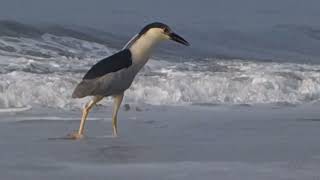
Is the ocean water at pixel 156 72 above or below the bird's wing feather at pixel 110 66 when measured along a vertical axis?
below

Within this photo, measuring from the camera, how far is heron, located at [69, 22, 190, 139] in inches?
358

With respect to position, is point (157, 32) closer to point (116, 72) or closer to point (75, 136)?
point (116, 72)

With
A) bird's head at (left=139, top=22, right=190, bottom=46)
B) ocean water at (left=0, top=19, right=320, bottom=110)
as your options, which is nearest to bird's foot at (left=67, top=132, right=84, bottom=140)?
bird's head at (left=139, top=22, right=190, bottom=46)

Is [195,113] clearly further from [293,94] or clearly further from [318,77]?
[318,77]

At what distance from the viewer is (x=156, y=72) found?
14195 mm

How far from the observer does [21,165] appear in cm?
694

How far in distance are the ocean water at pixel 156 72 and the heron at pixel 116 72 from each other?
200cm

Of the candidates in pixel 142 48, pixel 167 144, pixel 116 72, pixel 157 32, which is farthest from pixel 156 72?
pixel 167 144

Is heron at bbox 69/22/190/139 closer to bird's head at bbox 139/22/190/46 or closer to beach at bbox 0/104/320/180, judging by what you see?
bird's head at bbox 139/22/190/46

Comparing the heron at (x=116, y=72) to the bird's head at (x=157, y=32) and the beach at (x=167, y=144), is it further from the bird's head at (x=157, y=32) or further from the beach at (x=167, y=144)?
the beach at (x=167, y=144)

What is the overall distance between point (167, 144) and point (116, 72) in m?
1.18

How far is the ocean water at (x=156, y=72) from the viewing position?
467 inches

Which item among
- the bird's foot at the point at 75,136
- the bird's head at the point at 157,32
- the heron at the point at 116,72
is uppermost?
the bird's head at the point at 157,32

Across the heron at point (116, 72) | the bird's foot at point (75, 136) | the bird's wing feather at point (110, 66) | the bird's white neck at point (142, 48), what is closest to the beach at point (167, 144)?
the bird's foot at point (75, 136)
